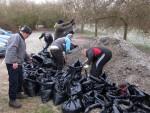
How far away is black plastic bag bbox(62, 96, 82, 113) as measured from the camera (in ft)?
24.4

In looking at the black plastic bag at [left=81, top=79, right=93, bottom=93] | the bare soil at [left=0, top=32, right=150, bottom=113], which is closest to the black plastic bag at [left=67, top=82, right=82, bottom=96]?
the black plastic bag at [left=81, top=79, right=93, bottom=93]

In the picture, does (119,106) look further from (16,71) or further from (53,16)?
(53,16)

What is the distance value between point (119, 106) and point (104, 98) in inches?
27.0

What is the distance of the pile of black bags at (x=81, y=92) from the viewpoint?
23.6 ft

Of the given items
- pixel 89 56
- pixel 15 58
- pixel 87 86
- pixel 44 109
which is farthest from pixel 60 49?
pixel 15 58

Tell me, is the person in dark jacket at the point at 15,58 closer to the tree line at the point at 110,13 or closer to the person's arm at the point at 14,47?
the person's arm at the point at 14,47

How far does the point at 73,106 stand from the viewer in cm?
750

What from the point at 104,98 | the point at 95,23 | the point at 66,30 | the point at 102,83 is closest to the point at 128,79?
the point at 102,83

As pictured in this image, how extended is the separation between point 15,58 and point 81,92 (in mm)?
1610

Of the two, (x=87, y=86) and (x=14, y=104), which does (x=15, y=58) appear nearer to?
(x=14, y=104)

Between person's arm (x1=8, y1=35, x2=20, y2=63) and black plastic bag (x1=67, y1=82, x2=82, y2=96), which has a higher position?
person's arm (x1=8, y1=35, x2=20, y2=63)

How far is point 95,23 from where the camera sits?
26344 mm

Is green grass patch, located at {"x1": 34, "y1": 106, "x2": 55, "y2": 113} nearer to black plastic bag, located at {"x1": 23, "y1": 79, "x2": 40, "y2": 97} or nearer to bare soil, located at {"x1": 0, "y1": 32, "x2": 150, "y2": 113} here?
bare soil, located at {"x1": 0, "y1": 32, "x2": 150, "y2": 113}

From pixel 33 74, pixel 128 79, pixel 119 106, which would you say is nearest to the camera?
pixel 119 106
